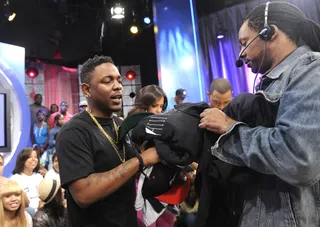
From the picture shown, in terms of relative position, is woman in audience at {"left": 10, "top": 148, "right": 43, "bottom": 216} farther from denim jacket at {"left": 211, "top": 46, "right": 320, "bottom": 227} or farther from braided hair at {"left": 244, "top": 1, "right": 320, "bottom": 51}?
braided hair at {"left": 244, "top": 1, "right": 320, "bottom": 51}

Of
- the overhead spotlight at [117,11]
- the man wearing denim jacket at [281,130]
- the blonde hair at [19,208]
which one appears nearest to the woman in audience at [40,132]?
the overhead spotlight at [117,11]

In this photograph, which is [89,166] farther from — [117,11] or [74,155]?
[117,11]

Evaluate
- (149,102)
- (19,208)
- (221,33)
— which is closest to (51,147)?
(19,208)

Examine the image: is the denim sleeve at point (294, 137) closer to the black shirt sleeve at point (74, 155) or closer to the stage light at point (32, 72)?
the black shirt sleeve at point (74, 155)

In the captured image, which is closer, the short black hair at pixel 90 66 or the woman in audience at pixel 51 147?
the short black hair at pixel 90 66

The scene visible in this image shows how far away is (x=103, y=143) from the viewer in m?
1.48

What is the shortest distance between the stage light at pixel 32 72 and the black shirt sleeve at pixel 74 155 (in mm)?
8272

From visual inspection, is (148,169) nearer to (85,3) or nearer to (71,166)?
(71,166)

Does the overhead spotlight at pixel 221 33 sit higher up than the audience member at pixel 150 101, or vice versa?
the overhead spotlight at pixel 221 33

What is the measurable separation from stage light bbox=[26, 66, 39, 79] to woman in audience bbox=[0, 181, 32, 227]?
6854 mm

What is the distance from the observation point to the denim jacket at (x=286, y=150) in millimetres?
842

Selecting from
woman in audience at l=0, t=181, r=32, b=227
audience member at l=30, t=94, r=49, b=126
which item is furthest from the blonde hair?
audience member at l=30, t=94, r=49, b=126

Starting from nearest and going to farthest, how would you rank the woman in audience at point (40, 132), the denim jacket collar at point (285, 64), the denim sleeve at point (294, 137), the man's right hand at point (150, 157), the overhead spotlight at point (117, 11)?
the denim sleeve at point (294, 137) < the denim jacket collar at point (285, 64) < the man's right hand at point (150, 157) < the woman in audience at point (40, 132) < the overhead spotlight at point (117, 11)

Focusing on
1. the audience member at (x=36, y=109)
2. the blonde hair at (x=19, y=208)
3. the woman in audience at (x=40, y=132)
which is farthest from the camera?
the audience member at (x=36, y=109)
